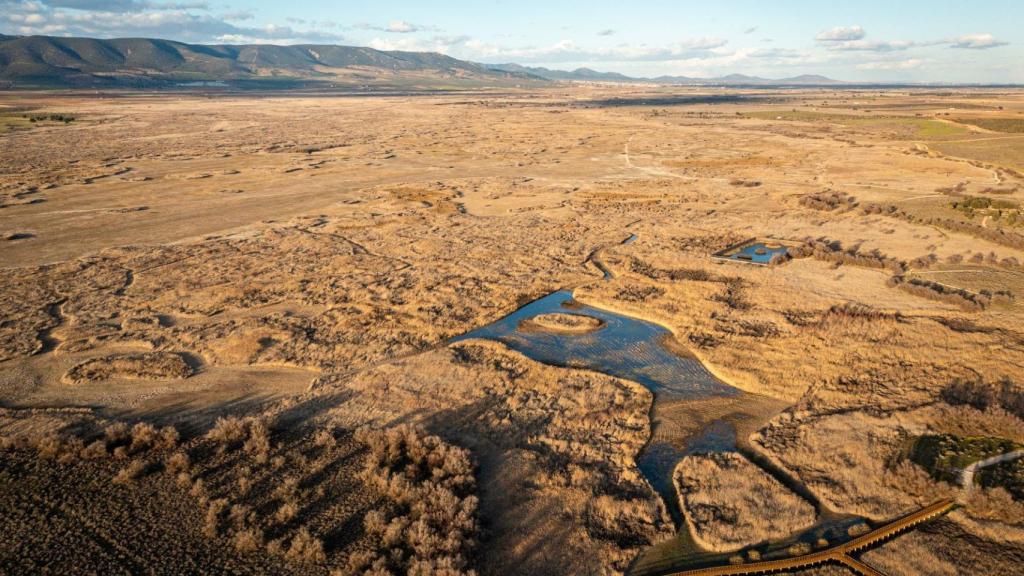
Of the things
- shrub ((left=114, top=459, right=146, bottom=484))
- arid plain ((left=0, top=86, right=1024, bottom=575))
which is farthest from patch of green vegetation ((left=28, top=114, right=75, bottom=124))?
shrub ((left=114, top=459, right=146, bottom=484))

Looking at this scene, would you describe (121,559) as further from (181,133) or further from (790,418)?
(181,133)

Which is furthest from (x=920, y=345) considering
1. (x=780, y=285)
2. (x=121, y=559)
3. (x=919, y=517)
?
(x=121, y=559)

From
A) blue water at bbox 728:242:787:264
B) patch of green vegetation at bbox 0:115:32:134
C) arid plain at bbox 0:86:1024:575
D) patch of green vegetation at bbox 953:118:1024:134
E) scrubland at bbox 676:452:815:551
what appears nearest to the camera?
arid plain at bbox 0:86:1024:575

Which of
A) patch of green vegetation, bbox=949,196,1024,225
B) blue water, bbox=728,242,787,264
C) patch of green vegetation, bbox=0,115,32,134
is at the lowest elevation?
blue water, bbox=728,242,787,264

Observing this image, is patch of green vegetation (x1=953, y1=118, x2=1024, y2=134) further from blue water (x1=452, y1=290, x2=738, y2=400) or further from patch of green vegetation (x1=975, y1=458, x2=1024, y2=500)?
patch of green vegetation (x1=975, y1=458, x2=1024, y2=500)

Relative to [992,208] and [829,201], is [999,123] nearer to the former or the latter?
[992,208]

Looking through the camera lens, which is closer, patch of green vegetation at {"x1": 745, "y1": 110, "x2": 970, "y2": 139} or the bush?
the bush

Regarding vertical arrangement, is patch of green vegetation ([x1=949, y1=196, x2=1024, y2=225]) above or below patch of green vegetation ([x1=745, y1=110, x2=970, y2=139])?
below
